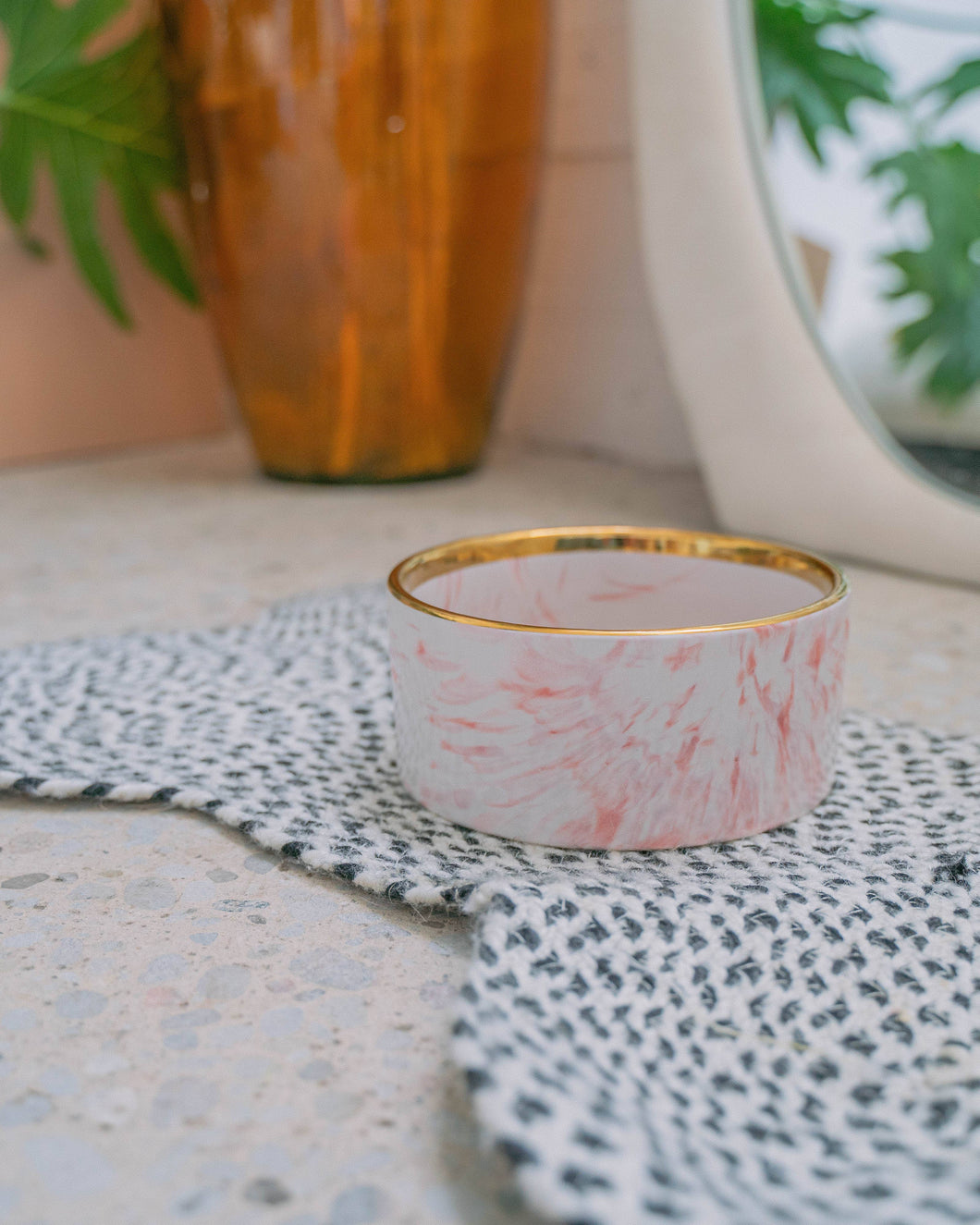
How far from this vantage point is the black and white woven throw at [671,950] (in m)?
0.20

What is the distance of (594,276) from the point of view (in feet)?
3.74

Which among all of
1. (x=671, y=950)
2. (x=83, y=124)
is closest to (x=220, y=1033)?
(x=671, y=950)

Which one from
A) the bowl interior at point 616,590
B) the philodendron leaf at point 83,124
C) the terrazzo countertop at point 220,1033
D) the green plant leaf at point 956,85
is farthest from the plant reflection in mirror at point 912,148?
the philodendron leaf at point 83,124

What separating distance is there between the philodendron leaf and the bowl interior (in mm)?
789

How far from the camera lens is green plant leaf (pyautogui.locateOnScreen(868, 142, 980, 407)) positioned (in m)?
0.66

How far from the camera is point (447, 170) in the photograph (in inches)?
35.9

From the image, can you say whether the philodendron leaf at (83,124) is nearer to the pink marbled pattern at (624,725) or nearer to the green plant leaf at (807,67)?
the green plant leaf at (807,67)

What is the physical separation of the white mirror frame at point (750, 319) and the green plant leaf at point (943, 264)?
0.16 ft

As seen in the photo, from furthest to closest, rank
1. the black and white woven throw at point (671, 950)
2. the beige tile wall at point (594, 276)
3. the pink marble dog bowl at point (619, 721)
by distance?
the beige tile wall at point (594, 276) → the pink marble dog bowl at point (619, 721) → the black and white woven throw at point (671, 950)

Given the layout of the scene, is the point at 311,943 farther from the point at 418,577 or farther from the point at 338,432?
the point at 338,432

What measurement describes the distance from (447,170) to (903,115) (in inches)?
14.5

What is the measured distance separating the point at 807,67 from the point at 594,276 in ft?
1.46

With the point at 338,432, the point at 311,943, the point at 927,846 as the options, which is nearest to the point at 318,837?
the point at 311,943

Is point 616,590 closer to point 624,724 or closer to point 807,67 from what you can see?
point 624,724
